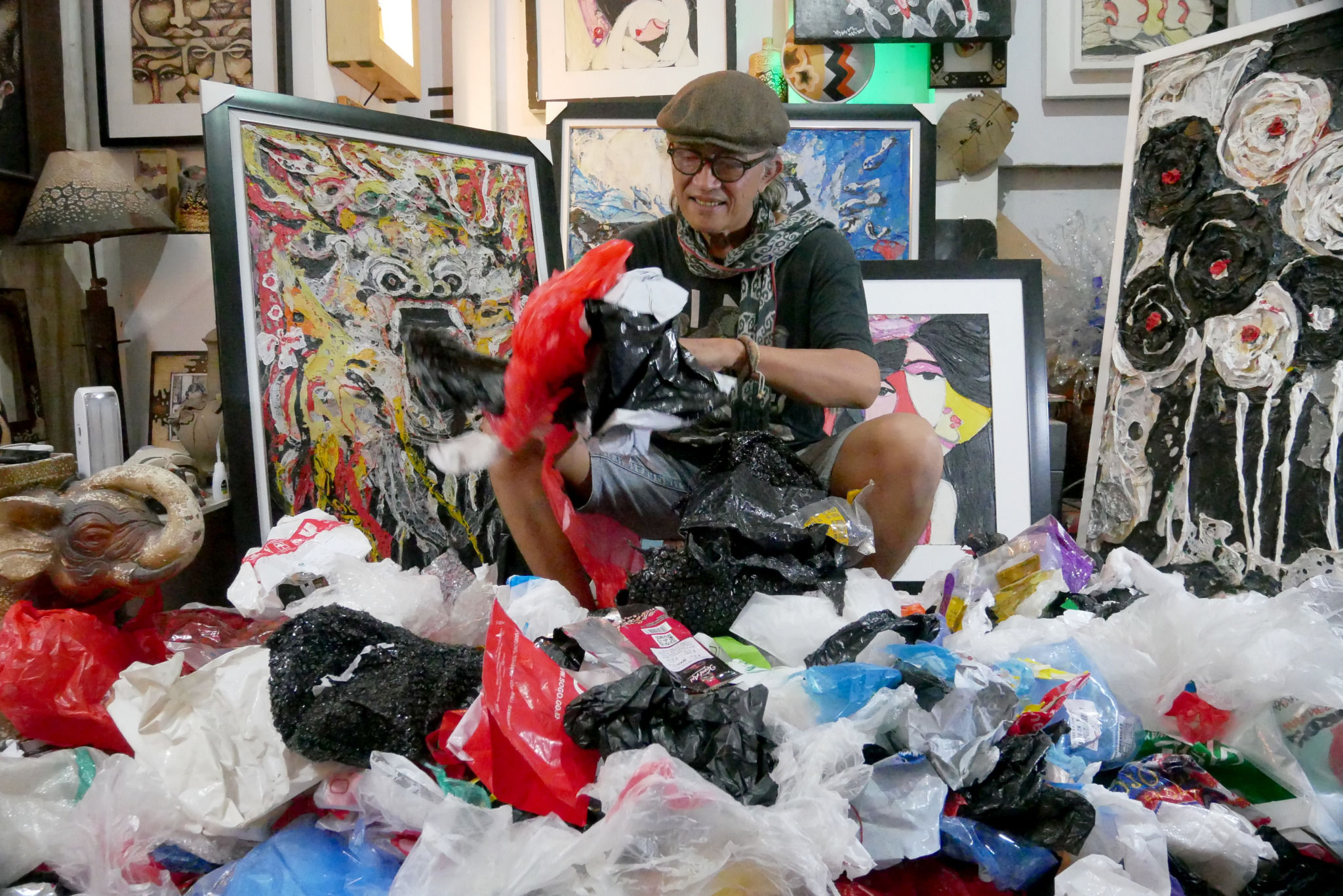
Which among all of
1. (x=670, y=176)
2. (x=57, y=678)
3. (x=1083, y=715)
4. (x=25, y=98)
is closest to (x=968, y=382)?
(x=670, y=176)

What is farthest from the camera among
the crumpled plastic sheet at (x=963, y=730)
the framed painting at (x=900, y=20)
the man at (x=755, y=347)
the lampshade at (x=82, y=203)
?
the framed painting at (x=900, y=20)

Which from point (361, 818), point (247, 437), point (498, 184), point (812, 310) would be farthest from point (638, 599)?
point (498, 184)

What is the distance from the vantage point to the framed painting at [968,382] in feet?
7.31

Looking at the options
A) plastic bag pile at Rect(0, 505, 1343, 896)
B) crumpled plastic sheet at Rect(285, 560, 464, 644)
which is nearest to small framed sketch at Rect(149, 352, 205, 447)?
crumpled plastic sheet at Rect(285, 560, 464, 644)

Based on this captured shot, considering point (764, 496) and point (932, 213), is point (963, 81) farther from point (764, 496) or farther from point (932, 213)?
point (764, 496)

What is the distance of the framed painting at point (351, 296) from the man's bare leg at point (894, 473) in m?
0.71

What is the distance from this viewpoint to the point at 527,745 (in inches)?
34.4

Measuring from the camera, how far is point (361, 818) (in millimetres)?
894

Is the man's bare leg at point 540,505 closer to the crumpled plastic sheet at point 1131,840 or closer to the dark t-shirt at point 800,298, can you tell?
the dark t-shirt at point 800,298

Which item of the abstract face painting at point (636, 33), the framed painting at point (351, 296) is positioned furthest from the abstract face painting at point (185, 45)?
the abstract face painting at point (636, 33)

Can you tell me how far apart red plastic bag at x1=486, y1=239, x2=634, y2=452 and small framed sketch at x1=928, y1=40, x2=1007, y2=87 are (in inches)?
85.4

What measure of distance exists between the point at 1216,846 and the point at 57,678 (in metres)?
1.32

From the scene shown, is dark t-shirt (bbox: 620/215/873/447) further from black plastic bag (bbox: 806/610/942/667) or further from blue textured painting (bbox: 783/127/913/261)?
blue textured painting (bbox: 783/127/913/261)

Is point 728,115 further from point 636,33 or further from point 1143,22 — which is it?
point 1143,22
